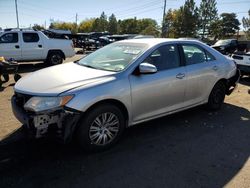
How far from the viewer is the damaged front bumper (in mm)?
3654

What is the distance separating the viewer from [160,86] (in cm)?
468

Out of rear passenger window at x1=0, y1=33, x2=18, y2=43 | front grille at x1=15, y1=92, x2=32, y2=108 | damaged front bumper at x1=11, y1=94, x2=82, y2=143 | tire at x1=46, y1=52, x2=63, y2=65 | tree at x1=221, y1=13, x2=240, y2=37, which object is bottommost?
tire at x1=46, y1=52, x2=63, y2=65

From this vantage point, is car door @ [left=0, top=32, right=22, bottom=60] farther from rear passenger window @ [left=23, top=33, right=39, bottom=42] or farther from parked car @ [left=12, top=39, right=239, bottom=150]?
parked car @ [left=12, top=39, right=239, bottom=150]

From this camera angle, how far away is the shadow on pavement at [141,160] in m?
3.41

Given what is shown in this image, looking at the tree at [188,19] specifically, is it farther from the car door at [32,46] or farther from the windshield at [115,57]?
the windshield at [115,57]

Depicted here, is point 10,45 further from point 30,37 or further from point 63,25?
point 63,25

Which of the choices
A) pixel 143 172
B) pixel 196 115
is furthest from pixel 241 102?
pixel 143 172

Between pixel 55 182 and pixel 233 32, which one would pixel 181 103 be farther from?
pixel 233 32

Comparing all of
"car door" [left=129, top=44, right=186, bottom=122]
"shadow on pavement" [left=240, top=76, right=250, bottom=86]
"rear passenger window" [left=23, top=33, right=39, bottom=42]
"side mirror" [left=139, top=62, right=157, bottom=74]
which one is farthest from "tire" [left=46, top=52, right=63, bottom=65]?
"side mirror" [left=139, top=62, right=157, bottom=74]

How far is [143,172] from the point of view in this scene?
362 cm

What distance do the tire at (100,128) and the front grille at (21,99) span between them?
0.83m

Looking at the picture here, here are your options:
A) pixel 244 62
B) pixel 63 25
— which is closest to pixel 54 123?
pixel 244 62

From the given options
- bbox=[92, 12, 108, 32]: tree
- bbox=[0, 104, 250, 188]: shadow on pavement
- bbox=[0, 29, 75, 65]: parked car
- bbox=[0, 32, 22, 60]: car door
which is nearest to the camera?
bbox=[0, 104, 250, 188]: shadow on pavement

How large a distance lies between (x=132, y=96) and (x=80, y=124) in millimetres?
932
